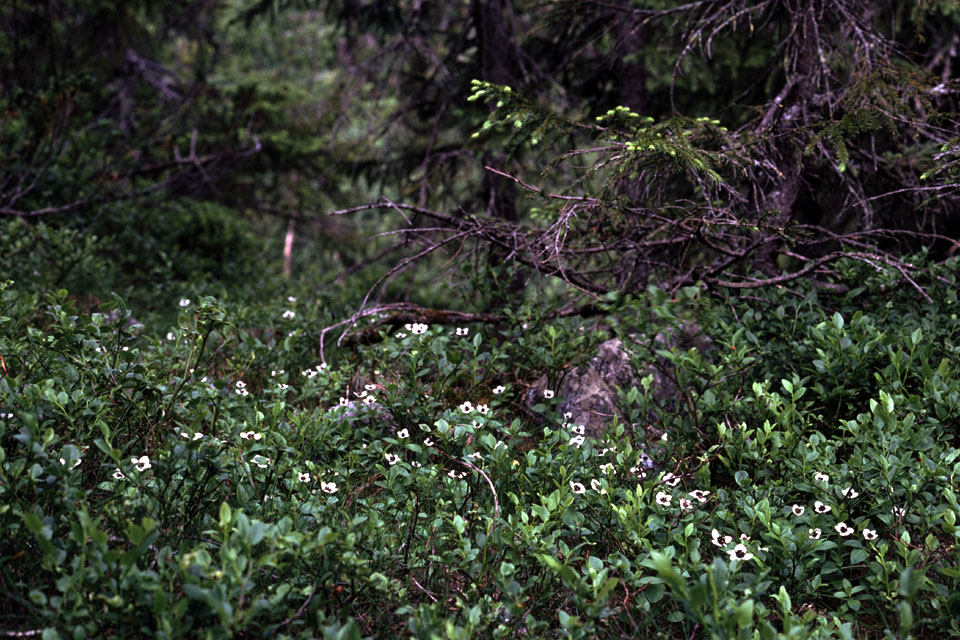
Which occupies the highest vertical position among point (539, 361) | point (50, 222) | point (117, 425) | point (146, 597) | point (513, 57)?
point (513, 57)

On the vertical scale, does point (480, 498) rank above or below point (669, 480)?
below

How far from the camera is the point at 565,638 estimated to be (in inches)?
92.4

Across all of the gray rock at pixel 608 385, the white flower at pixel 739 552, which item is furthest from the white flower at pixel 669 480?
the gray rock at pixel 608 385

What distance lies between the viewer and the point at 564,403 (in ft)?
15.1

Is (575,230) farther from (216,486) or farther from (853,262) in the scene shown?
(216,486)

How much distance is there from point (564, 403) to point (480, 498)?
4.22 ft

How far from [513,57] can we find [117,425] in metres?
6.36

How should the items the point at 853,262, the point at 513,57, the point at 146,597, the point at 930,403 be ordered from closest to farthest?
the point at 146,597
the point at 930,403
the point at 853,262
the point at 513,57

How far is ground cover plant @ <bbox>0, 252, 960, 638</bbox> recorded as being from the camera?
2.38 metres

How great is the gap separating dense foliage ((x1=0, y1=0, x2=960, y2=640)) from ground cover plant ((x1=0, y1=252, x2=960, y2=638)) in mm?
21

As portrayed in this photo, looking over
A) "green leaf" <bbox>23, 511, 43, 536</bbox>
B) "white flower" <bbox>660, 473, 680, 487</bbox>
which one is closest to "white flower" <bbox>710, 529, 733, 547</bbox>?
"white flower" <bbox>660, 473, 680, 487</bbox>

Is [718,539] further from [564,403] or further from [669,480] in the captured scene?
[564,403]

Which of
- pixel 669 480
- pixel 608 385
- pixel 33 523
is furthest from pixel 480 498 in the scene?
pixel 33 523

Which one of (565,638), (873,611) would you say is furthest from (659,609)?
(873,611)
